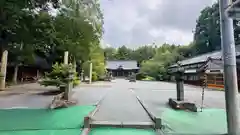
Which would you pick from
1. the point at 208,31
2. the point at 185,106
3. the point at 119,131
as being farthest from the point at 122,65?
the point at 119,131

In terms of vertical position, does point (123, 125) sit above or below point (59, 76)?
below

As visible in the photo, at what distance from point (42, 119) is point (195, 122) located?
13.1ft

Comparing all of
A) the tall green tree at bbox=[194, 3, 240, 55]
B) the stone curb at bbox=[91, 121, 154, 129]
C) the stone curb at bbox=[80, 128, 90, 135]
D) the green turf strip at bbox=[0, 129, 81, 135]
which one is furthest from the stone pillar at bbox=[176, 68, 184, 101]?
the tall green tree at bbox=[194, 3, 240, 55]

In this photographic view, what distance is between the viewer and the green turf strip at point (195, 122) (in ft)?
15.8

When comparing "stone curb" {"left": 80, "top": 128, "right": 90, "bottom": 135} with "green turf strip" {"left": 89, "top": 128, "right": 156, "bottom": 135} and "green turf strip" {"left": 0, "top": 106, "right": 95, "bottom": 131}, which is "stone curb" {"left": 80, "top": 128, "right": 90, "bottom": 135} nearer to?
"green turf strip" {"left": 89, "top": 128, "right": 156, "bottom": 135}

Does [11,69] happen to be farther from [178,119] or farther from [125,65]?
[125,65]

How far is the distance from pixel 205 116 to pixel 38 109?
526 cm

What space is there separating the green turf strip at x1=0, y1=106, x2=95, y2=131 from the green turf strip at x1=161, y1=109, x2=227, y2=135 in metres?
2.26

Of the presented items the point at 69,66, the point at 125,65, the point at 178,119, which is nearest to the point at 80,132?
the point at 178,119

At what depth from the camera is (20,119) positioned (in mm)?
5805

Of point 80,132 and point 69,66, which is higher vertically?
point 69,66

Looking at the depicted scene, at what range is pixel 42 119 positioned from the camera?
19.0ft

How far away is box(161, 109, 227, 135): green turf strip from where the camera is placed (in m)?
4.82

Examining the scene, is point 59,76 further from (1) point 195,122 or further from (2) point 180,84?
(1) point 195,122
